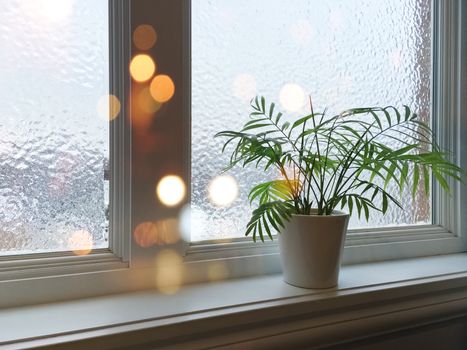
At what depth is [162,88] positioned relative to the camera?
32.5 inches

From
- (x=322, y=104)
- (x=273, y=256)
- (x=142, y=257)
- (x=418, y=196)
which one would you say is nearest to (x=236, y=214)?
(x=273, y=256)

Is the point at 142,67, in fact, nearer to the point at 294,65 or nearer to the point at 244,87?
the point at 244,87

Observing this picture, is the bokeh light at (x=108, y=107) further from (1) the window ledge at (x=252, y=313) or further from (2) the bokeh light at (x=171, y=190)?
(1) the window ledge at (x=252, y=313)

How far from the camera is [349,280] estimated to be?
35.7 inches

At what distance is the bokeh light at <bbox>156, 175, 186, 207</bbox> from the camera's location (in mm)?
835

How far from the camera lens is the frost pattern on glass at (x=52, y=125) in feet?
2.49

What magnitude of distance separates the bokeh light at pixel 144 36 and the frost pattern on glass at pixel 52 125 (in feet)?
0.22

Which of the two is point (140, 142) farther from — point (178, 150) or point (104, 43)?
point (104, 43)

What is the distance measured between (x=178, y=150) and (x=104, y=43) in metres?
0.24

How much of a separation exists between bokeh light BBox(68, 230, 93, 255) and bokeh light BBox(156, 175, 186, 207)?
153mm

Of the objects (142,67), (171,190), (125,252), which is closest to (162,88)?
(142,67)

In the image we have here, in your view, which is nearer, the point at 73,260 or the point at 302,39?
the point at 73,260

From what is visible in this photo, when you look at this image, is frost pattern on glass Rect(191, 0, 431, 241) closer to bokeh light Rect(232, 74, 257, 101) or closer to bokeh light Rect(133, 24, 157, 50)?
bokeh light Rect(232, 74, 257, 101)

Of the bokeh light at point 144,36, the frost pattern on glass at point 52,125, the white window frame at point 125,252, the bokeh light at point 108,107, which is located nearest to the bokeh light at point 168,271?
the white window frame at point 125,252
